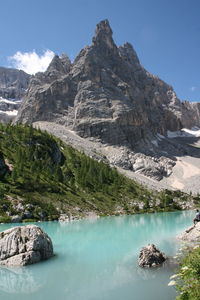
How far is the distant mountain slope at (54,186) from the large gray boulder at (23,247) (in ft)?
122

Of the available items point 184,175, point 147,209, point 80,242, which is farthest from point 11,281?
point 184,175

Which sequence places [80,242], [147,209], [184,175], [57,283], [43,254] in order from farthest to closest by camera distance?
[184,175] < [147,209] < [80,242] < [43,254] < [57,283]

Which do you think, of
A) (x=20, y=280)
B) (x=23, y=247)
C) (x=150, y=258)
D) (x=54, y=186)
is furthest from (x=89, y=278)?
(x=54, y=186)

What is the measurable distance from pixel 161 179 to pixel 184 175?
20359 mm

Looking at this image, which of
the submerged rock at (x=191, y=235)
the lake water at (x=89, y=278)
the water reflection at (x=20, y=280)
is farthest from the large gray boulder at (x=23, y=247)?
the submerged rock at (x=191, y=235)

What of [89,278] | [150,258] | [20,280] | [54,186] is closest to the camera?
[89,278]

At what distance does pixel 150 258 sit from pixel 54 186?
6909 cm

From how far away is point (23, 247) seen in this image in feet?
83.8

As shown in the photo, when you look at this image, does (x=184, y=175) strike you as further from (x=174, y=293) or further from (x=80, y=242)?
(x=174, y=293)

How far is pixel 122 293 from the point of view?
17.1m

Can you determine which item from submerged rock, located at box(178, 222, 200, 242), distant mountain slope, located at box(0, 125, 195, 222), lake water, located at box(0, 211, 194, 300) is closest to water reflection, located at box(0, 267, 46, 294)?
lake water, located at box(0, 211, 194, 300)

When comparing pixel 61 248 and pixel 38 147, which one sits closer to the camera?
Answer: pixel 61 248

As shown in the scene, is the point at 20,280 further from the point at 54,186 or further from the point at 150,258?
the point at 54,186

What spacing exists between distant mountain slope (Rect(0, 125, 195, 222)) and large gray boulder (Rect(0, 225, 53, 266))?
37.1 meters
